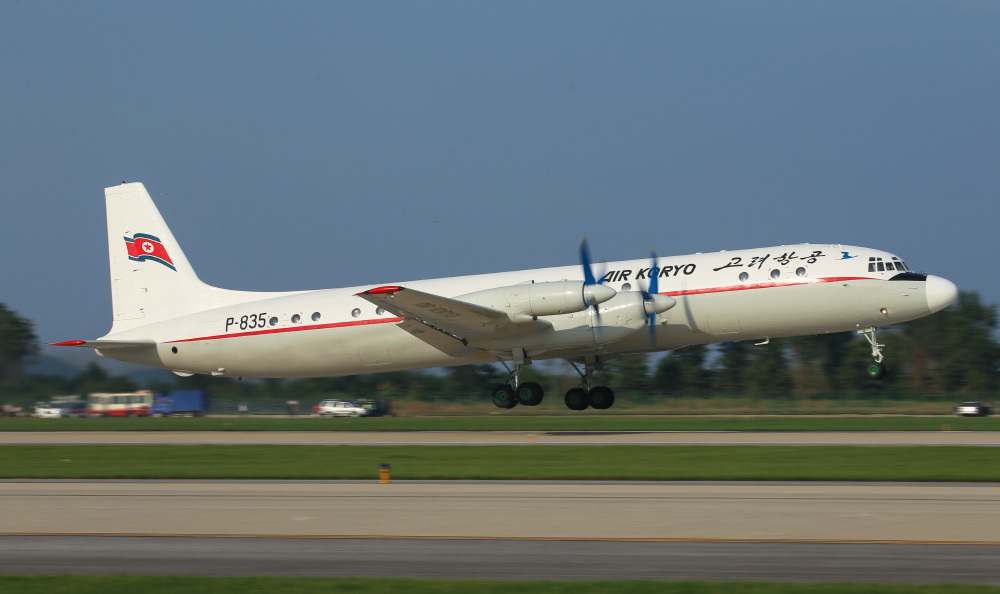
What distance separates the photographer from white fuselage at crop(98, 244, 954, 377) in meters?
29.5

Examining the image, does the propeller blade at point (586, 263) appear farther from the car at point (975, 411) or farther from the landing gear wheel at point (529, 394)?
the car at point (975, 411)

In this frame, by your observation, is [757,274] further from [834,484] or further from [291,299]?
[291,299]

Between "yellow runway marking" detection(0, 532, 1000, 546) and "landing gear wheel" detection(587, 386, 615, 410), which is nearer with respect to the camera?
"yellow runway marking" detection(0, 532, 1000, 546)

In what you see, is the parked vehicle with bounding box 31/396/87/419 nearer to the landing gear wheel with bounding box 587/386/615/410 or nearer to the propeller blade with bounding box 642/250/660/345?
the landing gear wheel with bounding box 587/386/615/410

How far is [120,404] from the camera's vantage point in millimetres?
59219

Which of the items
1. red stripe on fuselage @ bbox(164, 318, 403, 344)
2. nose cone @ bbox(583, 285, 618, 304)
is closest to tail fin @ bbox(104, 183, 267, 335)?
red stripe on fuselage @ bbox(164, 318, 403, 344)

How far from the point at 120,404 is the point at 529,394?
119 feet

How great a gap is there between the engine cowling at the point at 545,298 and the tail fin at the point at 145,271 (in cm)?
1058

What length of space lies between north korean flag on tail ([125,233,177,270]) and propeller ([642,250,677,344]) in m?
18.6

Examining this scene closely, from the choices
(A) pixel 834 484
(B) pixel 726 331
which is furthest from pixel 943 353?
(A) pixel 834 484

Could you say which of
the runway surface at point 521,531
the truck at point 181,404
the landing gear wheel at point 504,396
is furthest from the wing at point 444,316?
the truck at point 181,404

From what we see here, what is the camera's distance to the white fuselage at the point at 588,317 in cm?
2947

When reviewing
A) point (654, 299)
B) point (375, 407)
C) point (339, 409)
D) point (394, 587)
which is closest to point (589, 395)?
point (654, 299)

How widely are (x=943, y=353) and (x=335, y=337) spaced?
51578 millimetres
